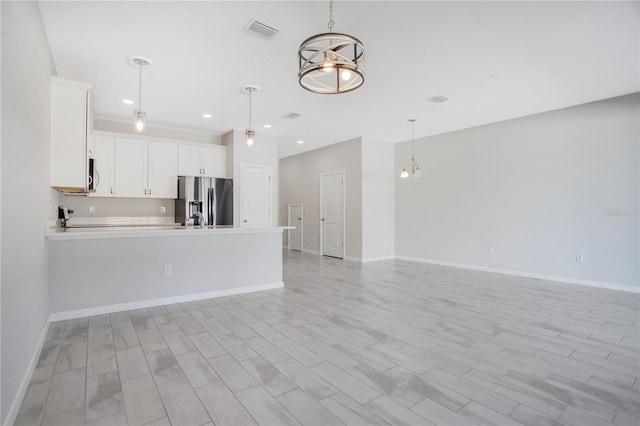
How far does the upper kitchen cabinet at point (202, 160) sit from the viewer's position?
19.6 feet

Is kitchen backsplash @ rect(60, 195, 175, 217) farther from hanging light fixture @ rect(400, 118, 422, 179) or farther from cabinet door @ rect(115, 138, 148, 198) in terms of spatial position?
hanging light fixture @ rect(400, 118, 422, 179)

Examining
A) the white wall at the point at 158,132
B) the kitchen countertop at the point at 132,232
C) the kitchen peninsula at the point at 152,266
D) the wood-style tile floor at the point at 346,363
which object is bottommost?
the wood-style tile floor at the point at 346,363

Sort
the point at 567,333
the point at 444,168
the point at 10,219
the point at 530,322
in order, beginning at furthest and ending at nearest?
the point at 444,168 < the point at 530,322 < the point at 567,333 < the point at 10,219

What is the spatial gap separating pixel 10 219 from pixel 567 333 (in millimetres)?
4294

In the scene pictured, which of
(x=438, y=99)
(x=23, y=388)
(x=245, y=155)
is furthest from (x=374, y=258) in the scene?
(x=23, y=388)

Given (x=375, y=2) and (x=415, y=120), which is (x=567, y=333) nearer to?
(x=375, y=2)

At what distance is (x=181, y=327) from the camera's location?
3.02m

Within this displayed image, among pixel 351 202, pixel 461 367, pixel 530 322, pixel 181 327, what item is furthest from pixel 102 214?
pixel 530 322

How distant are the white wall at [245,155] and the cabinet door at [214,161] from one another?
0.17m

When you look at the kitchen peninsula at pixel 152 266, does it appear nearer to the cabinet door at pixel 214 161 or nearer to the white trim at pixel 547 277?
the cabinet door at pixel 214 161

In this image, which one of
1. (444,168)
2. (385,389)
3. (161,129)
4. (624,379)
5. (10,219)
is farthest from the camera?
(444,168)

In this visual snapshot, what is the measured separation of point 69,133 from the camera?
10.3 feet

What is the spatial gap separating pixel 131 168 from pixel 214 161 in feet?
4.75

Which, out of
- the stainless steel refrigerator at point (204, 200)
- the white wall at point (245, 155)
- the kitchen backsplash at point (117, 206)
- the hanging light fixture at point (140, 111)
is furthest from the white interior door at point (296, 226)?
the hanging light fixture at point (140, 111)
